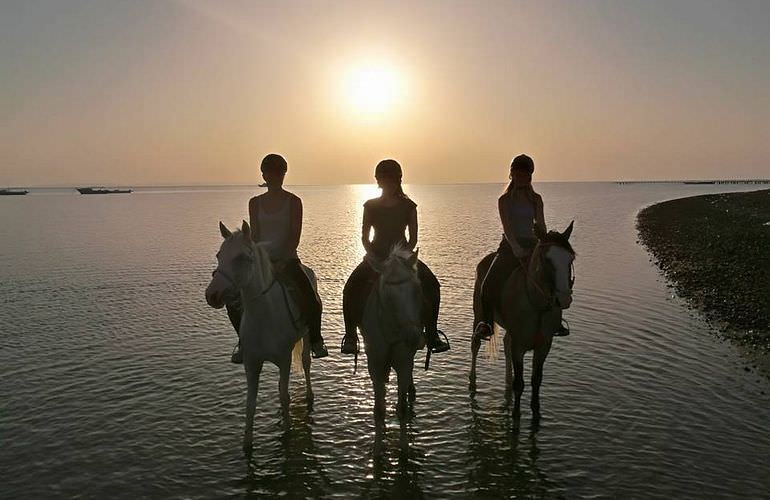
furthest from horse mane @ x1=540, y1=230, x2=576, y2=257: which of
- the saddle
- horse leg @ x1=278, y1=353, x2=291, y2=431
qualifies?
horse leg @ x1=278, y1=353, x2=291, y2=431

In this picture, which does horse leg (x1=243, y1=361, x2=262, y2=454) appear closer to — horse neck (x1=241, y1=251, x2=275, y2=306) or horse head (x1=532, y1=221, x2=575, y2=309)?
horse neck (x1=241, y1=251, x2=275, y2=306)

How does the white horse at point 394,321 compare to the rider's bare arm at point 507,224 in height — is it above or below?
below

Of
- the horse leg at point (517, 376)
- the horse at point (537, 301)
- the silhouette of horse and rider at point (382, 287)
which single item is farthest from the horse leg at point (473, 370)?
the horse leg at point (517, 376)

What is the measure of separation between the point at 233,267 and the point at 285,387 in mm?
2625

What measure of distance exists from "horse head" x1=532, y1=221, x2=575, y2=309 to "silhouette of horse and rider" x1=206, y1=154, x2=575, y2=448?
0.05 feet

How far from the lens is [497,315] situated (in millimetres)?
9398

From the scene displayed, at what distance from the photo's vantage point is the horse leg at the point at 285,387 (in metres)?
7.99

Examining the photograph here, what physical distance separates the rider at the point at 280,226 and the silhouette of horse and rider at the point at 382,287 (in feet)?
0.05

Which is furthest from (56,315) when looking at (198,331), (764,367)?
(764,367)

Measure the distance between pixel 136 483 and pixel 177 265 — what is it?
23.4m

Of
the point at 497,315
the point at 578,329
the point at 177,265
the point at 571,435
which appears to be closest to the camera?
the point at 571,435

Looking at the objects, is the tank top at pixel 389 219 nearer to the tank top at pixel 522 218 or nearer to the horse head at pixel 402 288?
the horse head at pixel 402 288

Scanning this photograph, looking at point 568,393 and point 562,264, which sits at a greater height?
point 562,264

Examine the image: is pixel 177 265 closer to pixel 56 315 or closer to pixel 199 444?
pixel 56 315
